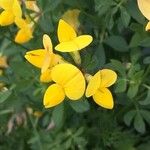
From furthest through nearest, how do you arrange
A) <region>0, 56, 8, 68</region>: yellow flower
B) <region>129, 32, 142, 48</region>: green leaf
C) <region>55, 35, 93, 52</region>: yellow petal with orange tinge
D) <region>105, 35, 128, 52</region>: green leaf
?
<region>0, 56, 8, 68</region>: yellow flower, <region>105, 35, 128, 52</region>: green leaf, <region>129, 32, 142, 48</region>: green leaf, <region>55, 35, 93, 52</region>: yellow petal with orange tinge

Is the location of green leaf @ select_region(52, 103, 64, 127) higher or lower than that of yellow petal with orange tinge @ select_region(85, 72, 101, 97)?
lower

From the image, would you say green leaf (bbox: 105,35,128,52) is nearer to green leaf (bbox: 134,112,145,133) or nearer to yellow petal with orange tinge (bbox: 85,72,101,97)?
green leaf (bbox: 134,112,145,133)

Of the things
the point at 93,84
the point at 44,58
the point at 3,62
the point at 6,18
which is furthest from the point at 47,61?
the point at 3,62

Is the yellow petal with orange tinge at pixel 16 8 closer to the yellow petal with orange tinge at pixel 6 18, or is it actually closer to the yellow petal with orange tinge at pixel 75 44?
the yellow petal with orange tinge at pixel 6 18

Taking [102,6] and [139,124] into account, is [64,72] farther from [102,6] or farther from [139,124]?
[139,124]

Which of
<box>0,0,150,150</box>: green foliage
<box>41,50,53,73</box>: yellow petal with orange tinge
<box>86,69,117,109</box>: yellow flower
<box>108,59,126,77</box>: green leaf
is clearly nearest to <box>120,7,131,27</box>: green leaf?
<box>0,0,150,150</box>: green foliage

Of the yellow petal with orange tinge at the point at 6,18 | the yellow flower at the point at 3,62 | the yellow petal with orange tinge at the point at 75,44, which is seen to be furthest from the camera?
the yellow flower at the point at 3,62

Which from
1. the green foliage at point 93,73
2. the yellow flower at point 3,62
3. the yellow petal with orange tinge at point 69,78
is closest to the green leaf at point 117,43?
the green foliage at point 93,73

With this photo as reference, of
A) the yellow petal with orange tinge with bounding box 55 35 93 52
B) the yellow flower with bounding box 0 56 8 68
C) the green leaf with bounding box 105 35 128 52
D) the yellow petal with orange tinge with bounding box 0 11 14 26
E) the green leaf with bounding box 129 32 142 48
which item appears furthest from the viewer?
the yellow flower with bounding box 0 56 8 68
